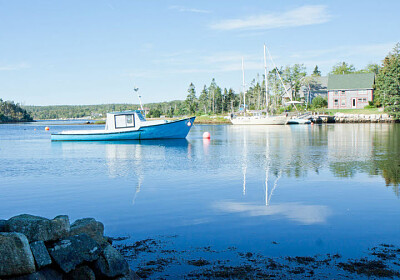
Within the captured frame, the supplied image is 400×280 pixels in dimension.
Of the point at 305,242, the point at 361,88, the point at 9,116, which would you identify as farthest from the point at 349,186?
the point at 9,116

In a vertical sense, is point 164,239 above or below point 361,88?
below

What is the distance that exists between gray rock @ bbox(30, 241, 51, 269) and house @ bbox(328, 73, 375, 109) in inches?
3328

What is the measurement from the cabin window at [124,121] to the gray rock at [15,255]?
108 feet

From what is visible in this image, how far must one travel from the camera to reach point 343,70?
366 feet

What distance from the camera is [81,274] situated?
5.35m

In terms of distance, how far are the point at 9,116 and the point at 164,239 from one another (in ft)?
571

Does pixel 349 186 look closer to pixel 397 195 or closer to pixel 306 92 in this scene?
pixel 397 195

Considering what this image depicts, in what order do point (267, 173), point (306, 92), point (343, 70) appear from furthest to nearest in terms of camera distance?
point (343, 70), point (306, 92), point (267, 173)

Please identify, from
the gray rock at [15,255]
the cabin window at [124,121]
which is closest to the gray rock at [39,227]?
the gray rock at [15,255]

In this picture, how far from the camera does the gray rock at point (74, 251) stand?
17.3 ft

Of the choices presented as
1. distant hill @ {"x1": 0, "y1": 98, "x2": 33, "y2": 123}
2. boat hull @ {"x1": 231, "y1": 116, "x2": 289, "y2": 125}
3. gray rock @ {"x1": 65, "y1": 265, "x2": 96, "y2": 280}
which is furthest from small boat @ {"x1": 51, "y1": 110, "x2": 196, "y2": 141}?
distant hill @ {"x1": 0, "y1": 98, "x2": 33, "y2": 123}

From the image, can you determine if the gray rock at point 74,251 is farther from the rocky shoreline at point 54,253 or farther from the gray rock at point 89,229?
the gray rock at point 89,229

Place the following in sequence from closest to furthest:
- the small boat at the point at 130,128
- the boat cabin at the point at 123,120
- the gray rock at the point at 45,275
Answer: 1. the gray rock at the point at 45,275
2. the small boat at the point at 130,128
3. the boat cabin at the point at 123,120

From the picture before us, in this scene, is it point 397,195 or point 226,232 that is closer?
point 226,232
